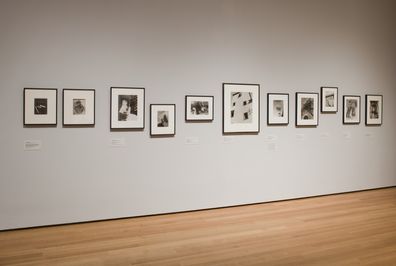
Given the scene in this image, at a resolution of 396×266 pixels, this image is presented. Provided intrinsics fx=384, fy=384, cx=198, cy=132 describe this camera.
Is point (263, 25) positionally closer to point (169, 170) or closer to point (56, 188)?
point (169, 170)

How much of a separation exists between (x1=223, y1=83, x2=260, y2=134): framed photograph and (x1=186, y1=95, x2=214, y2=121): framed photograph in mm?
367

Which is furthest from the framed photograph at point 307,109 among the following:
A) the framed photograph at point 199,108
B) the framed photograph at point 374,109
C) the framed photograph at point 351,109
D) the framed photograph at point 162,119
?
the framed photograph at point 162,119

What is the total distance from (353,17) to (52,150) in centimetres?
819

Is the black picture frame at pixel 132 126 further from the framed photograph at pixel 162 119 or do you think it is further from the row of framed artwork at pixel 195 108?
the framed photograph at pixel 162 119

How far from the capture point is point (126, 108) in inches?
299

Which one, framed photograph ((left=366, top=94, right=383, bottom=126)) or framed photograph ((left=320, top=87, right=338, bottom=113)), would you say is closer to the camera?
framed photograph ((left=320, top=87, right=338, bottom=113))

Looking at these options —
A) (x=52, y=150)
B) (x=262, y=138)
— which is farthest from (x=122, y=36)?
(x=262, y=138)

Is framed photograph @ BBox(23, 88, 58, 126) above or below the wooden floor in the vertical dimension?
above

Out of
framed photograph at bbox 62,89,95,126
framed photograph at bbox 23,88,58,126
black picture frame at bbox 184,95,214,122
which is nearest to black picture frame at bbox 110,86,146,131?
framed photograph at bbox 62,89,95,126

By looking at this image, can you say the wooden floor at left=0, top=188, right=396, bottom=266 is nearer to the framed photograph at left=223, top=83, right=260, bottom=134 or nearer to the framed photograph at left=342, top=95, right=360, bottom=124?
the framed photograph at left=223, top=83, right=260, bottom=134

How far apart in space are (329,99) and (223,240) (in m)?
5.29

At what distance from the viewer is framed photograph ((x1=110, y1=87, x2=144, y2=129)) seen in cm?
749

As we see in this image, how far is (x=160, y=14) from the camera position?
7855mm

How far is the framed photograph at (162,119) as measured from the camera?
25.7 ft
